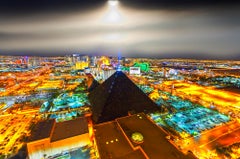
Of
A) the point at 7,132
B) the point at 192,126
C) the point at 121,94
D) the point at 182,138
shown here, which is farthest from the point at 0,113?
the point at 192,126

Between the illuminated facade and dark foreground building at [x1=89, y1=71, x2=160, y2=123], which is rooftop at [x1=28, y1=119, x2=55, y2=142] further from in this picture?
dark foreground building at [x1=89, y1=71, x2=160, y2=123]

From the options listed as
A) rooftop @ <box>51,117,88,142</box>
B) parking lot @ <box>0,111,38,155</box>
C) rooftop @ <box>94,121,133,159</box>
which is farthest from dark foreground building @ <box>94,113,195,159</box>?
parking lot @ <box>0,111,38,155</box>

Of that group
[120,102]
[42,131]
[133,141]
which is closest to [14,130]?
[42,131]

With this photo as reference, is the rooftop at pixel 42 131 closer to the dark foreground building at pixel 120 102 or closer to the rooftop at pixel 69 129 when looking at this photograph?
the rooftop at pixel 69 129

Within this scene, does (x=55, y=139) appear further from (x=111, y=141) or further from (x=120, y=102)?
(x=120, y=102)

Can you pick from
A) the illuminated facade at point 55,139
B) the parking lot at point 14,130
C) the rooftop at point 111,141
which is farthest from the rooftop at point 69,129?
the parking lot at point 14,130

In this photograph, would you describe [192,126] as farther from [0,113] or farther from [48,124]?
[0,113]
